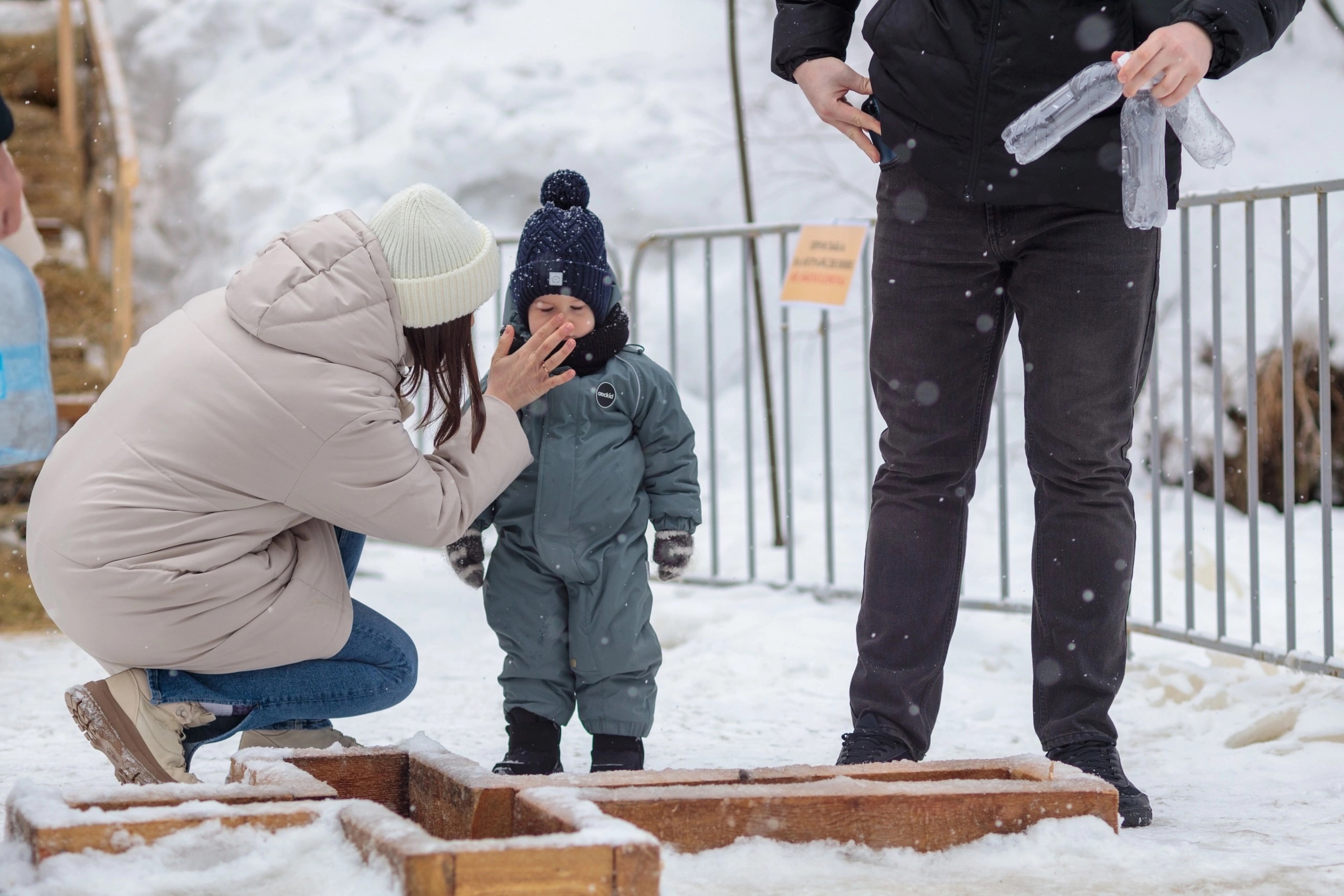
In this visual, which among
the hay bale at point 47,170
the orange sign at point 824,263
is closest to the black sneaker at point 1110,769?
the orange sign at point 824,263

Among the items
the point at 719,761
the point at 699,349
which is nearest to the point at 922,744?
the point at 719,761

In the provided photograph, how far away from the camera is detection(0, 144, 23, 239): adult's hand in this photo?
11.4 ft

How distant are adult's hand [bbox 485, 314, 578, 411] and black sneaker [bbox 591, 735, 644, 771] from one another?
63 cm

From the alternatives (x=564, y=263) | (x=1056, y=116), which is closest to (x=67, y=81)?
(x=564, y=263)

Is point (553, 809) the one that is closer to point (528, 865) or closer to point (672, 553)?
point (528, 865)

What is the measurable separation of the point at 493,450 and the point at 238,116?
773 cm

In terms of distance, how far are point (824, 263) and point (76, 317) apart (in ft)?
14.5

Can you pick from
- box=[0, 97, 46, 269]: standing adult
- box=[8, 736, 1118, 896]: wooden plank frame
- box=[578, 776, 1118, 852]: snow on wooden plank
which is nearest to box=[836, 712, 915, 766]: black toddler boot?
box=[8, 736, 1118, 896]: wooden plank frame

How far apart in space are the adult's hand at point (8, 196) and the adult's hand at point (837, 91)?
7.33 ft

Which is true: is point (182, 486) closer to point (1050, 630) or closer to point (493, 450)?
point (493, 450)

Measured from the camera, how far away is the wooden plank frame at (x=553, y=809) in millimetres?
1256

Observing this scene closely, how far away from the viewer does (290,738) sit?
2268 mm

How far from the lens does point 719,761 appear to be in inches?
102

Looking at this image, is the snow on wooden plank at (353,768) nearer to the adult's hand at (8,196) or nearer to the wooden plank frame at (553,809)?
the wooden plank frame at (553,809)
